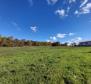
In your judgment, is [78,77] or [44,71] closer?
[78,77]

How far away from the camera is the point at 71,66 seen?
10.5m

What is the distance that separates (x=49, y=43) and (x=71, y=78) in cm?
5335

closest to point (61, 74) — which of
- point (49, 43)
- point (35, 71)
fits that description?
point (35, 71)

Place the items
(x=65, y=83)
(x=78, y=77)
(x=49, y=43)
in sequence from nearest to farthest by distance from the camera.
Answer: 1. (x=65, y=83)
2. (x=78, y=77)
3. (x=49, y=43)

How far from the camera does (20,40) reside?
5241 centimetres

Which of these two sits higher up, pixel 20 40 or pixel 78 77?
pixel 20 40

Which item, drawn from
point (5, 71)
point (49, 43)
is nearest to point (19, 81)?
point (5, 71)

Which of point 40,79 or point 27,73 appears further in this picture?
point 27,73

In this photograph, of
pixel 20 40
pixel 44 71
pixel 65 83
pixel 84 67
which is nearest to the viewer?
pixel 65 83

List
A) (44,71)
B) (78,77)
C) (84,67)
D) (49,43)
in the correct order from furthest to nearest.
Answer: (49,43) → (84,67) → (44,71) → (78,77)

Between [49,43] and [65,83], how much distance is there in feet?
176

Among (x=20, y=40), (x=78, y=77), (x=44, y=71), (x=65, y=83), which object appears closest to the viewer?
(x=65, y=83)

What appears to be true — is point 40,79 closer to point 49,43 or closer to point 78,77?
point 78,77

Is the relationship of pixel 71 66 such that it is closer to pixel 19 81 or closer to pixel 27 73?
pixel 27 73
